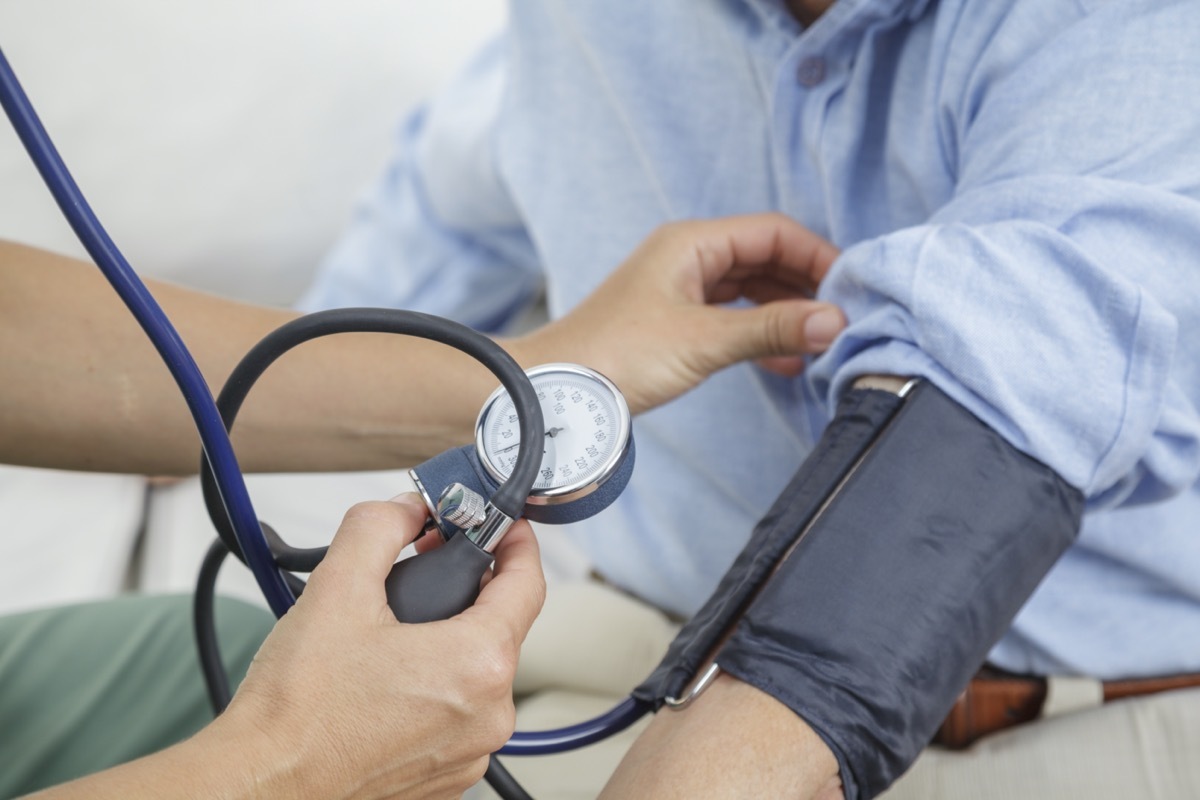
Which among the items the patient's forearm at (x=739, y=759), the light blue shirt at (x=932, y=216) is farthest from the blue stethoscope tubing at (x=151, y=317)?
the light blue shirt at (x=932, y=216)

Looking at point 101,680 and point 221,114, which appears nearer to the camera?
point 101,680

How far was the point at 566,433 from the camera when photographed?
0.52 meters

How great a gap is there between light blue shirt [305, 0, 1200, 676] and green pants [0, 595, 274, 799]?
1.28 ft

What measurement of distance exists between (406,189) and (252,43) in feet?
1.04

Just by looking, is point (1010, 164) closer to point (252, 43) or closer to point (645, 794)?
point (645, 794)

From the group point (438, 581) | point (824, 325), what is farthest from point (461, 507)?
point (824, 325)

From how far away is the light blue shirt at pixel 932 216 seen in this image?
574 millimetres

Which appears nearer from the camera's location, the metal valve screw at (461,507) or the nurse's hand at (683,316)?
the metal valve screw at (461,507)

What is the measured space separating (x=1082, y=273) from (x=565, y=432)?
299mm

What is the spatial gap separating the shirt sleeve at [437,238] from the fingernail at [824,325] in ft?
2.29

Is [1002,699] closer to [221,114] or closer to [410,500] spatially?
[410,500]

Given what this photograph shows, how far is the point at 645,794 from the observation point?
541mm

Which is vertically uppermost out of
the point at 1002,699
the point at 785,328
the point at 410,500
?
the point at 410,500

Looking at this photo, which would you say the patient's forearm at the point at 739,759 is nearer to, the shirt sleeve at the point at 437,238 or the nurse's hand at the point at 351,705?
the nurse's hand at the point at 351,705
